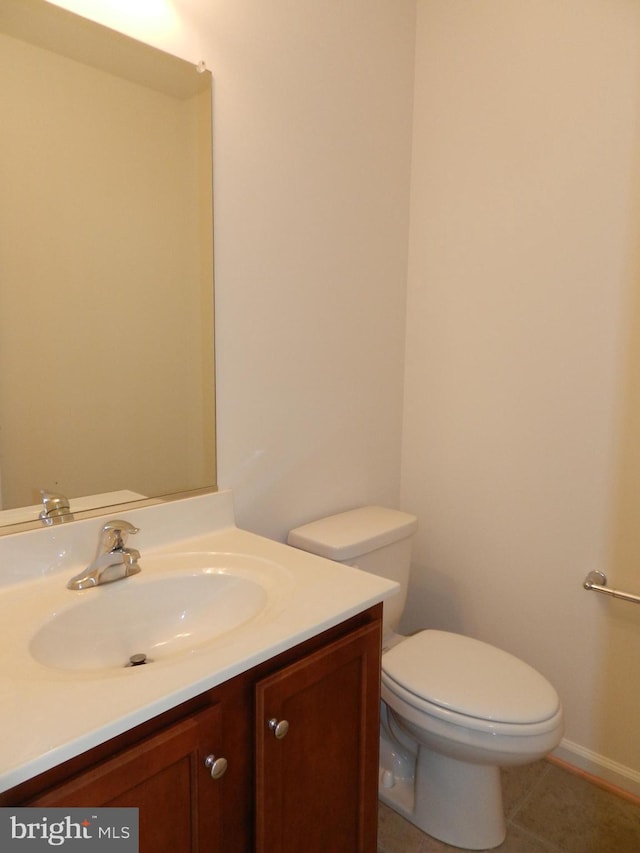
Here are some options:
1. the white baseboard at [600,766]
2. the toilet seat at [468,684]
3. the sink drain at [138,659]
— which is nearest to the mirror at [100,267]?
the sink drain at [138,659]

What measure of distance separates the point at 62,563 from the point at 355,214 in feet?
4.22

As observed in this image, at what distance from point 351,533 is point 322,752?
64 centimetres

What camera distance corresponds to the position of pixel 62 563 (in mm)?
1092

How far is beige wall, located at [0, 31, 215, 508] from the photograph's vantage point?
1.06 m

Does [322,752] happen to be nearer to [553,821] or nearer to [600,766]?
[553,821]

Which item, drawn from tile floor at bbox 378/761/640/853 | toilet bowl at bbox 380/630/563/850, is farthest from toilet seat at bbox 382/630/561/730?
tile floor at bbox 378/761/640/853

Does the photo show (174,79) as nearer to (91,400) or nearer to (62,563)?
(91,400)

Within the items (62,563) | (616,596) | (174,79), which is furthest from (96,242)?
(616,596)

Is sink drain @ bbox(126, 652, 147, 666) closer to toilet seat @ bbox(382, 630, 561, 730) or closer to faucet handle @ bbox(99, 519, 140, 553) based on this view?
faucet handle @ bbox(99, 519, 140, 553)

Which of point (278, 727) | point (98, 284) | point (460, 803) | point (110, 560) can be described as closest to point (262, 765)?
point (278, 727)

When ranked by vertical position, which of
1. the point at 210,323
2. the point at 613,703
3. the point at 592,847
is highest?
the point at 210,323

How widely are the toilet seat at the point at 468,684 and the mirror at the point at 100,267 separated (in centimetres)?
73

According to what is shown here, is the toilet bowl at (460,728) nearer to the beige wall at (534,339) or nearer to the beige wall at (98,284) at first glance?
the beige wall at (534,339)

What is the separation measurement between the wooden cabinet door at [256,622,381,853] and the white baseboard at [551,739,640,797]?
891mm
